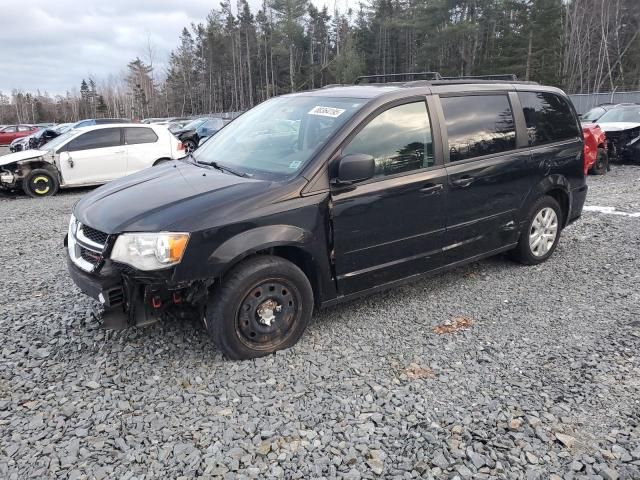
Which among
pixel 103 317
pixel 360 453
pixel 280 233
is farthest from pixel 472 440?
pixel 103 317

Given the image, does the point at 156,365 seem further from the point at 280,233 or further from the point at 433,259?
the point at 433,259

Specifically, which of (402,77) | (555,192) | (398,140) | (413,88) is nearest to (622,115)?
(555,192)

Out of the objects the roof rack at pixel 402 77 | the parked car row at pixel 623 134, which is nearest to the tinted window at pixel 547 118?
the roof rack at pixel 402 77

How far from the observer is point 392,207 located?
367 cm

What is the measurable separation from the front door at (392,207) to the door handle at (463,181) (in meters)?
0.14

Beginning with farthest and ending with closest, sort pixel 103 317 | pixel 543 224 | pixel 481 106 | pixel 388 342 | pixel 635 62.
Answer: pixel 635 62 → pixel 543 224 → pixel 481 106 → pixel 388 342 → pixel 103 317

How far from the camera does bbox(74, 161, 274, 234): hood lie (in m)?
2.98

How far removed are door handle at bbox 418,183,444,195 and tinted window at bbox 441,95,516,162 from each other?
289 millimetres

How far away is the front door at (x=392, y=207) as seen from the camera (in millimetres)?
3492

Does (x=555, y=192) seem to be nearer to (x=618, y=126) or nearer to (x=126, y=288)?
(x=126, y=288)

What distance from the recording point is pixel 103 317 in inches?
120

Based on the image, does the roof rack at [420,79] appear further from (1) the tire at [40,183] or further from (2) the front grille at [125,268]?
(1) the tire at [40,183]

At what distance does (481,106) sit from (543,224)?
61.5 inches

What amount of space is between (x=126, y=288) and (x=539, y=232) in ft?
13.5
